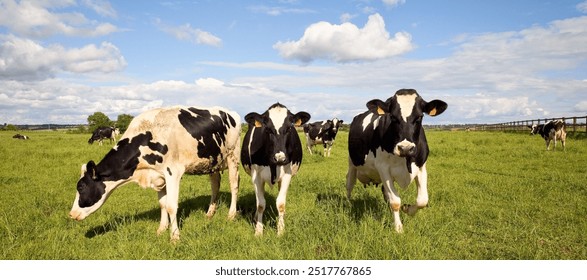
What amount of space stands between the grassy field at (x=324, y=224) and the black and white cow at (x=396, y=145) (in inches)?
20.6

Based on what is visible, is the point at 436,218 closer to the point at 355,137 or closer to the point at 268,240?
the point at 355,137

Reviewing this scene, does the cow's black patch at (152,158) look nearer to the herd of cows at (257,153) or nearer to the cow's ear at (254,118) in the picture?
the herd of cows at (257,153)

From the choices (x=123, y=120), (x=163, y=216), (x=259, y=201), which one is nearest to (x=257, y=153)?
(x=259, y=201)

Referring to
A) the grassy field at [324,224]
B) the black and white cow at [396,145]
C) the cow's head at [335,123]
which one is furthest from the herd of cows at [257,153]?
the cow's head at [335,123]

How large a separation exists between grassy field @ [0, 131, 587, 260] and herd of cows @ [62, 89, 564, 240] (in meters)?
0.43

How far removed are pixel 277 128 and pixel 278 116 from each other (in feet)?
0.77

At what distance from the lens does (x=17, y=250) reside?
17.4 ft

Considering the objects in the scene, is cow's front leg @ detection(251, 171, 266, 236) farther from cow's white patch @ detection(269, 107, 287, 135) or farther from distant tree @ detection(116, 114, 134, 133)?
distant tree @ detection(116, 114, 134, 133)

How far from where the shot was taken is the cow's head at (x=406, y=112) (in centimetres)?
490

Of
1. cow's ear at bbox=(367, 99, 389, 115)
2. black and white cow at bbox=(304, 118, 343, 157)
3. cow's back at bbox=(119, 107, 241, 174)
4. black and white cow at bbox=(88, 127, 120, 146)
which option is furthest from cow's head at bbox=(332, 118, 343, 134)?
black and white cow at bbox=(88, 127, 120, 146)

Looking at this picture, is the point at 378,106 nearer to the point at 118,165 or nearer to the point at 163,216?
the point at 163,216

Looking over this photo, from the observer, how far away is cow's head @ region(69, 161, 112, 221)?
19.8ft

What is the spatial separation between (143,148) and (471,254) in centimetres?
497
